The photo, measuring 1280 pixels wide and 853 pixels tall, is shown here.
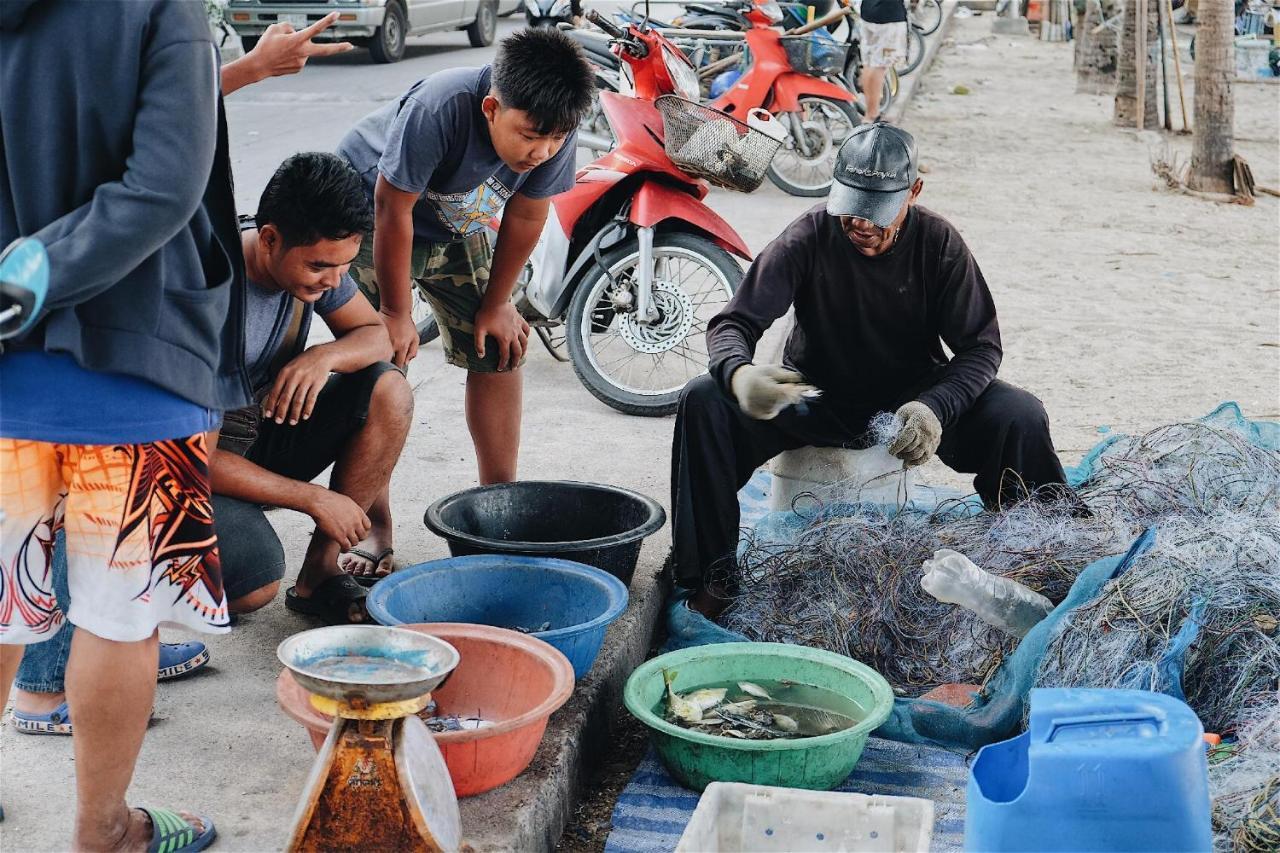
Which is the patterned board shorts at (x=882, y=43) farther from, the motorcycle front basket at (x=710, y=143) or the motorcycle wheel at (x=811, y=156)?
the motorcycle front basket at (x=710, y=143)

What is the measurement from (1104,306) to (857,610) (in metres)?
4.28

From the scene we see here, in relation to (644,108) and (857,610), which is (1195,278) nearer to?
(644,108)

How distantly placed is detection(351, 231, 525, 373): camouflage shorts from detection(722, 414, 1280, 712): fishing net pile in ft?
3.18

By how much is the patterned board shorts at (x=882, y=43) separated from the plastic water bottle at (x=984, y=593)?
8647 mm

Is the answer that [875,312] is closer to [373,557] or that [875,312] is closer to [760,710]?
[760,710]

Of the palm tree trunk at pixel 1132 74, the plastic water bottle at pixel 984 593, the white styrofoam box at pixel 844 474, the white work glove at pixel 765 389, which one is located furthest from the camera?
the palm tree trunk at pixel 1132 74

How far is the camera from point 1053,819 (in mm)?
2086

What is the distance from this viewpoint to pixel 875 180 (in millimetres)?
3559

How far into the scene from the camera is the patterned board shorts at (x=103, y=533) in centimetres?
210

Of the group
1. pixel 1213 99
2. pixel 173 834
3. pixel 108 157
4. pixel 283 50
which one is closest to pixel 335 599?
pixel 173 834

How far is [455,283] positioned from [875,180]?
1.18 m

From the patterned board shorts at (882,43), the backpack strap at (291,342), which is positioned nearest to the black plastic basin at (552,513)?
the backpack strap at (291,342)

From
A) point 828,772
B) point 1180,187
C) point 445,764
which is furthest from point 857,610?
point 1180,187

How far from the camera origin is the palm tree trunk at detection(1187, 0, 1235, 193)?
10.0 metres
